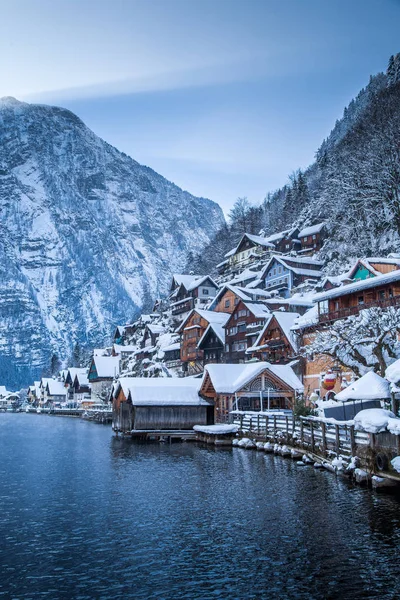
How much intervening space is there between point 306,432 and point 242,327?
38.0 meters

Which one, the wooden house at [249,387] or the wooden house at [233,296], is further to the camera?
the wooden house at [233,296]

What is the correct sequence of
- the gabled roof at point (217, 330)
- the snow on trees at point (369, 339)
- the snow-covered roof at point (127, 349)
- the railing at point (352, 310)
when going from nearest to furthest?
the snow on trees at point (369, 339)
the railing at point (352, 310)
the gabled roof at point (217, 330)
the snow-covered roof at point (127, 349)

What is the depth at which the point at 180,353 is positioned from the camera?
9300 cm

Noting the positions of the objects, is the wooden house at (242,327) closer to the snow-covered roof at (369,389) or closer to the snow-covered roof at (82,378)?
the snow-covered roof at (369,389)

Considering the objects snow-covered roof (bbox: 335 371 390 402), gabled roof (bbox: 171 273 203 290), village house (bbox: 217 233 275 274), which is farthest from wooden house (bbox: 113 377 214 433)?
gabled roof (bbox: 171 273 203 290)

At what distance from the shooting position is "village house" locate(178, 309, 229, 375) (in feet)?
269

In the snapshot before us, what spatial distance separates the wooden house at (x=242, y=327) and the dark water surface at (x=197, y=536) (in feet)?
130

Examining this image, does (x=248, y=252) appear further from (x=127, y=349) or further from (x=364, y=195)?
(x=364, y=195)

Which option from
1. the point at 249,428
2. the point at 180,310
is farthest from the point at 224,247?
the point at 249,428

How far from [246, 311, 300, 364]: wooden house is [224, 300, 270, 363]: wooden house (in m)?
5.04

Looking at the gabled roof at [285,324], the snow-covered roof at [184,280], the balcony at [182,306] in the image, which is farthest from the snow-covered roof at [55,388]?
the gabled roof at [285,324]

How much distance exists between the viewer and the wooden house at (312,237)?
102 metres

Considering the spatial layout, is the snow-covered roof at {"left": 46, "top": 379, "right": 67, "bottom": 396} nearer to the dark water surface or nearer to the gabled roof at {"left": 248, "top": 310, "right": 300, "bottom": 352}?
the gabled roof at {"left": 248, "top": 310, "right": 300, "bottom": 352}

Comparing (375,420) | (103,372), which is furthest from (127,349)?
(375,420)
